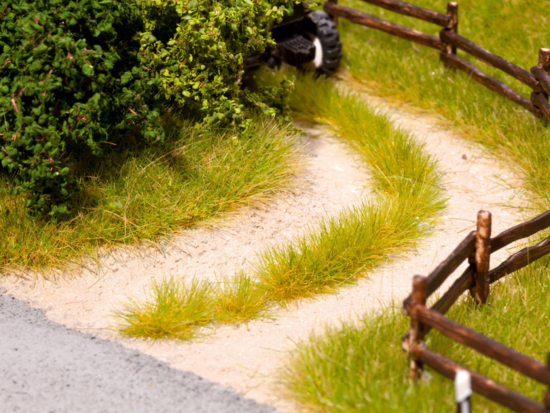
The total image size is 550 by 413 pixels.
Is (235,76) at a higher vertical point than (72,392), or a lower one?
higher

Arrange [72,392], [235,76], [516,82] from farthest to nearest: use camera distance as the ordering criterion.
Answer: [516,82] < [235,76] < [72,392]

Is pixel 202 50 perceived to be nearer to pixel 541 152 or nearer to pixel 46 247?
pixel 46 247

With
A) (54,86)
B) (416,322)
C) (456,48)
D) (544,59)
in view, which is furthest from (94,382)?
(456,48)

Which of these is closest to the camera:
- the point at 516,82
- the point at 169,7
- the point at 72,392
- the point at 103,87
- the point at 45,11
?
the point at 72,392

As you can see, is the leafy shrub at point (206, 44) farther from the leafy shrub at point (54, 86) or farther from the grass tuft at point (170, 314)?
the grass tuft at point (170, 314)

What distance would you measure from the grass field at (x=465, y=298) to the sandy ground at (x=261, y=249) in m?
0.25

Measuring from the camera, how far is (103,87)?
527 cm

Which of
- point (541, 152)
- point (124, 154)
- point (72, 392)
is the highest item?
point (541, 152)

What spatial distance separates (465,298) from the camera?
15.8 ft

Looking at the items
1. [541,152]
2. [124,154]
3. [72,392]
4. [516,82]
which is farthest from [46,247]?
[516,82]

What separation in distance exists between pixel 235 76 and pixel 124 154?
4.00 ft

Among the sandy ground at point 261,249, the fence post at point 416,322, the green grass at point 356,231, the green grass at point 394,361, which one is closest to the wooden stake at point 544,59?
Result: the sandy ground at point 261,249

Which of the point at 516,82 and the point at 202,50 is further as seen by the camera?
the point at 516,82

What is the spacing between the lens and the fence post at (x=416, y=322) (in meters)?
3.72
